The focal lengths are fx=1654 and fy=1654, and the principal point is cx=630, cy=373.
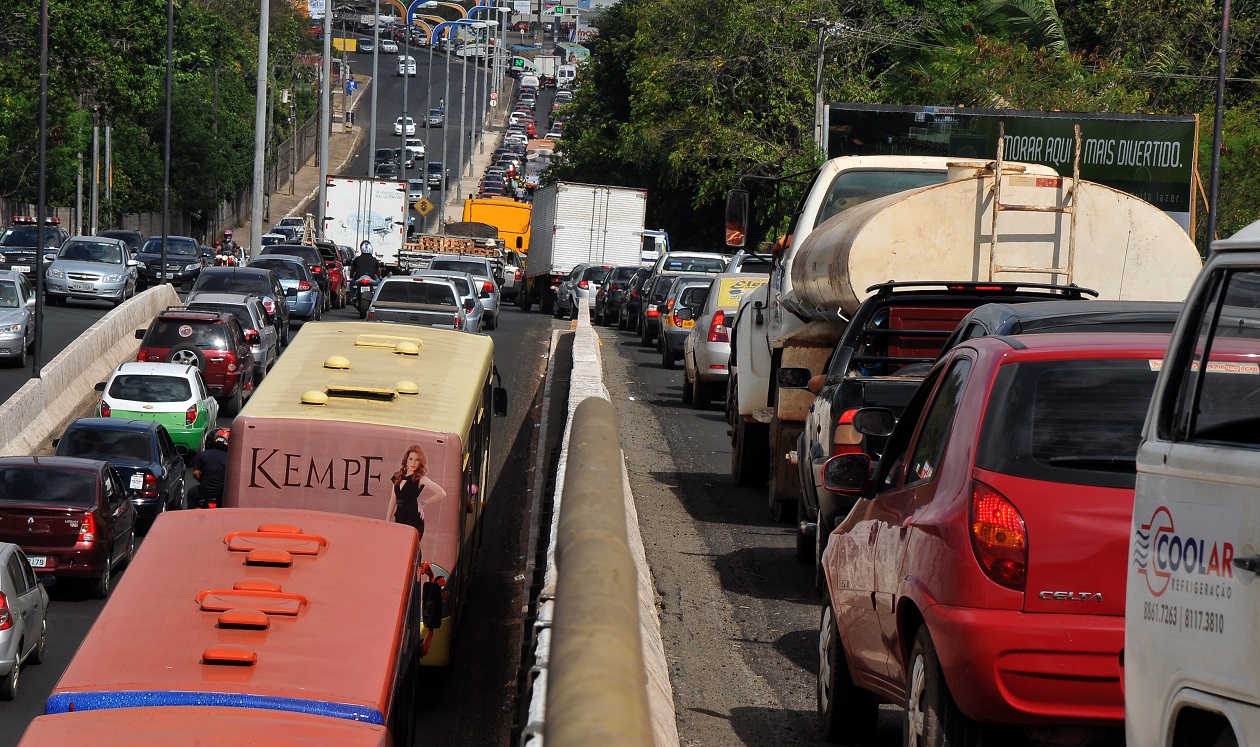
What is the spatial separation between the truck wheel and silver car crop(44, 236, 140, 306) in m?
31.4

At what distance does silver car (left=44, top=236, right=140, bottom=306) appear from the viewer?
142 feet

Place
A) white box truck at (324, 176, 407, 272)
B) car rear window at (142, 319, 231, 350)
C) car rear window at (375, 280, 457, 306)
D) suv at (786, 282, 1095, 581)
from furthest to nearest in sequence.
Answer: white box truck at (324, 176, 407, 272) → car rear window at (375, 280, 457, 306) → car rear window at (142, 319, 231, 350) → suv at (786, 282, 1095, 581)

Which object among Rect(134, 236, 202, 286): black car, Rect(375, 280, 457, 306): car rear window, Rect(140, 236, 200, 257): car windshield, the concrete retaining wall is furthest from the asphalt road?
Rect(140, 236, 200, 257): car windshield

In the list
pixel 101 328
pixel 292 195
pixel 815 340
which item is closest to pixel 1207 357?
pixel 815 340

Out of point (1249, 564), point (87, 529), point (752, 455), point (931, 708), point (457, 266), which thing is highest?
point (1249, 564)

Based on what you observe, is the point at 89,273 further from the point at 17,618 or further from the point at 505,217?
the point at 17,618

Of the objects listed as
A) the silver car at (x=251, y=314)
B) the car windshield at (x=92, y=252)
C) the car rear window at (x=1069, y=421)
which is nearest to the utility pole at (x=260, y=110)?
the car windshield at (x=92, y=252)

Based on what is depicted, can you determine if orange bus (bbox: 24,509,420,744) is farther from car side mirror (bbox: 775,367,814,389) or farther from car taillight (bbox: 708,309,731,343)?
car taillight (bbox: 708,309,731,343)

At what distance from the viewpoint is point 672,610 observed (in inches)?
392

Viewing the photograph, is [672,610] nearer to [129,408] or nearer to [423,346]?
[423,346]

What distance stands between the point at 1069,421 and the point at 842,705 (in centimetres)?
205

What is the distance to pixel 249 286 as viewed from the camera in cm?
3644

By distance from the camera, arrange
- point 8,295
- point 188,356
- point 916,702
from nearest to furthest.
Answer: point 916,702 < point 188,356 < point 8,295

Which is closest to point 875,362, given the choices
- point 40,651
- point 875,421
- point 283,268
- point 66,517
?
point 875,421
